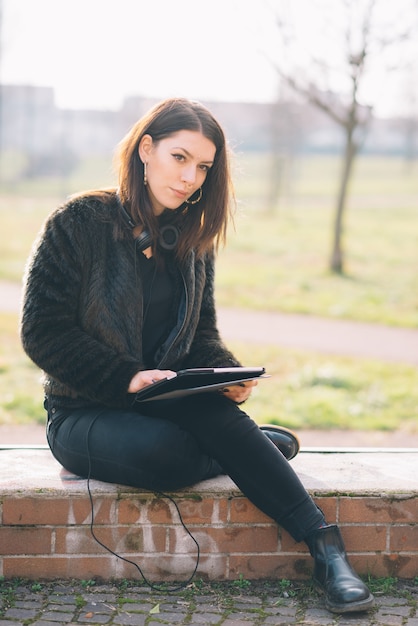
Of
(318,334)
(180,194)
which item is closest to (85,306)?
(180,194)

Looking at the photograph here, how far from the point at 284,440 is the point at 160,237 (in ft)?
3.03

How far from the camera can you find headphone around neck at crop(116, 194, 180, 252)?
344 cm

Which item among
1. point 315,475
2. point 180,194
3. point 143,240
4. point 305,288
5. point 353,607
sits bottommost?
point 305,288

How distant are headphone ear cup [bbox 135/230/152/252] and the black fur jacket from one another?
4 cm

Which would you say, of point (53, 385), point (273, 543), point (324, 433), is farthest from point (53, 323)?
point (324, 433)

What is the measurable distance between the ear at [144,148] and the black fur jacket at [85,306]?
0.22m

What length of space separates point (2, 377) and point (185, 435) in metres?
4.82

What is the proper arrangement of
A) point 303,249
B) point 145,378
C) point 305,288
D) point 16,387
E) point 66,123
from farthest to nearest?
point 66,123, point 303,249, point 305,288, point 16,387, point 145,378

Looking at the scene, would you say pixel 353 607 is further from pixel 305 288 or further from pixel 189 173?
pixel 305 288

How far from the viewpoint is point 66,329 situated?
3213mm

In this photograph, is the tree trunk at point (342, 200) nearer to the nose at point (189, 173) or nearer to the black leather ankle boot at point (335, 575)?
the nose at point (189, 173)

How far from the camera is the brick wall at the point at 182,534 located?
319cm

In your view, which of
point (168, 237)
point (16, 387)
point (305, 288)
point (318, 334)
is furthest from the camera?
point (305, 288)

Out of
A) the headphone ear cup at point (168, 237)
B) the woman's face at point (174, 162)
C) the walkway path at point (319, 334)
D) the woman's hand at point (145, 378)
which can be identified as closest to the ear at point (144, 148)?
the woman's face at point (174, 162)
